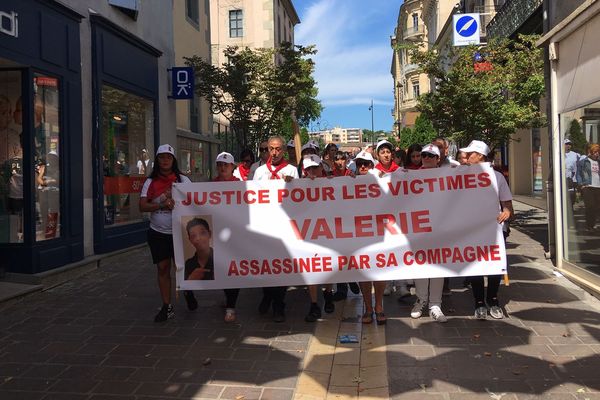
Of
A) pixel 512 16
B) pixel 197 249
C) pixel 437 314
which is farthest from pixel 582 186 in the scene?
pixel 512 16

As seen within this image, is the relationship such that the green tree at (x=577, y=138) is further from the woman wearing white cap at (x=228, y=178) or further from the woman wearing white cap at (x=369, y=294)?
the woman wearing white cap at (x=228, y=178)

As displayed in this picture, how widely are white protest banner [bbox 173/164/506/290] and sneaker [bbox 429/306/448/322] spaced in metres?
0.46

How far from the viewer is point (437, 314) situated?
5.36 meters

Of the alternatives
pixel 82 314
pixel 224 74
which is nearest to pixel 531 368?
pixel 82 314

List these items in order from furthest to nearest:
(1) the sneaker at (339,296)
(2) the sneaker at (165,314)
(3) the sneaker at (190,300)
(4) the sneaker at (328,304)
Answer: (1) the sneaker at (339,296)
(3) the sneaker at (190,300)
(4) the sneaker at (328,304)
(2) the sneaker at (165,314)

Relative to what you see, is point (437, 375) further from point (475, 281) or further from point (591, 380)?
point (475, 281)

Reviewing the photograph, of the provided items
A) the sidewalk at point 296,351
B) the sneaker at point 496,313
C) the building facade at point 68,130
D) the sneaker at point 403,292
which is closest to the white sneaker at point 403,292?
the sneaker at point 403,292

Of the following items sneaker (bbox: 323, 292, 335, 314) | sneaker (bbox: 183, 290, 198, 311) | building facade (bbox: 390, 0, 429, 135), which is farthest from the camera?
building facade (bbox: 390, 0, 429, 135)

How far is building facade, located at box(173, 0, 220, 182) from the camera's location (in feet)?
54.9

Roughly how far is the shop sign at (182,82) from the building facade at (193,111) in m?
4.11

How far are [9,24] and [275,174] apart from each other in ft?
12.7

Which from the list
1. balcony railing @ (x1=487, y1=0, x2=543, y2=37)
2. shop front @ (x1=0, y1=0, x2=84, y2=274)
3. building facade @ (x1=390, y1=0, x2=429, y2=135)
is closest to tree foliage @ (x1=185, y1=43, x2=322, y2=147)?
balcony railing @ (x1=487, y1=0, x2=543, y2=37)

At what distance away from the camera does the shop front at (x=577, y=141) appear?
19.9 feet

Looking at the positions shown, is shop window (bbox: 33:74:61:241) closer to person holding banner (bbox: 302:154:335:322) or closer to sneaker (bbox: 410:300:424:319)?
person holding banner (bbox: 302:154:335:322)
